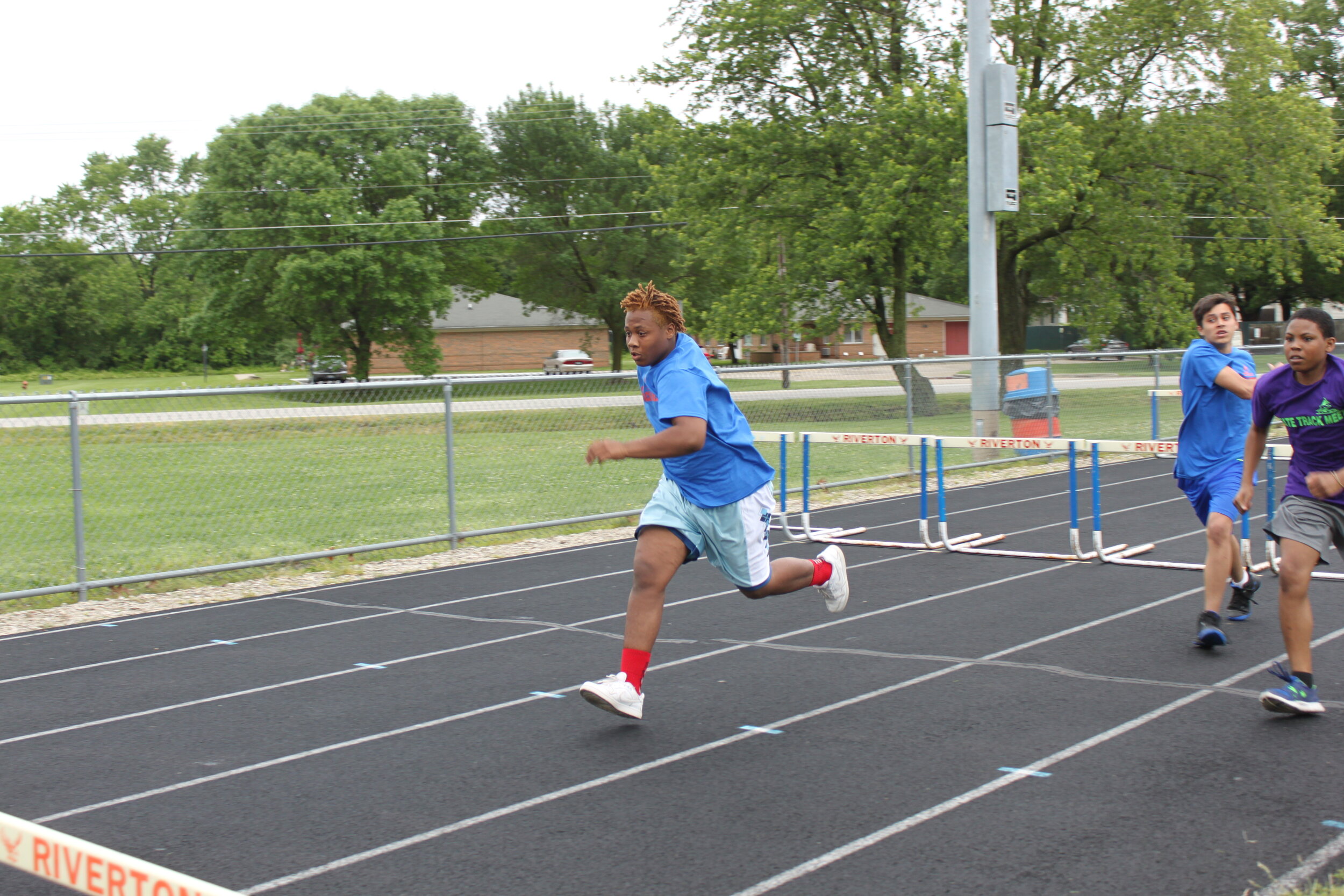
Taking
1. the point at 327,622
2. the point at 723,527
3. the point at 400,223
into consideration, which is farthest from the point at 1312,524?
the point at 400,223

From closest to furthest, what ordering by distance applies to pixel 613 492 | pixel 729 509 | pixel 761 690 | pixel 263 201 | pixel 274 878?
1. pixel 274 878
2. pixel 729 509
3. pixel 761 690
4. pixel 613 492
5. pixel 263 201

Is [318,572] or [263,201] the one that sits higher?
[263,201]

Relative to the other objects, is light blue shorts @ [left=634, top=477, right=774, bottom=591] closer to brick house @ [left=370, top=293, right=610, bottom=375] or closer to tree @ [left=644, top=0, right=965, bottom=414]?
tree @ [left=644, top=0, right=965, bottom=414]

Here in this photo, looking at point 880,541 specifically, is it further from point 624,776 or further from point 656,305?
point 624,776

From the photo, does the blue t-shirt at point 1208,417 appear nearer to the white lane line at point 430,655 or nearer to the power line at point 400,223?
the white lane line at point 430,655

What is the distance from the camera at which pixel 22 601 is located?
8.90 meters

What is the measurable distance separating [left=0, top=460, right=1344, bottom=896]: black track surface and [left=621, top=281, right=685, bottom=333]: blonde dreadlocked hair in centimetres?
187

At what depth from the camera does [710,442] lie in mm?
5172

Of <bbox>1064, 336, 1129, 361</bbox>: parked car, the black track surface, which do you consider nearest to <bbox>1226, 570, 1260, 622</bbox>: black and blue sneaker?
the black track surface

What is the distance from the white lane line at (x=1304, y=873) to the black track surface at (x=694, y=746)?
0.05m

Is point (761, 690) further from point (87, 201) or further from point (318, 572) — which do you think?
point (87, 201)

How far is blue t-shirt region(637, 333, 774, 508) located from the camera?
5.06m

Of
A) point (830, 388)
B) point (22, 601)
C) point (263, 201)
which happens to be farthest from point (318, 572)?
point (263, 201)

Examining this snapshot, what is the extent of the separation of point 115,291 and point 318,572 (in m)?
80.5
